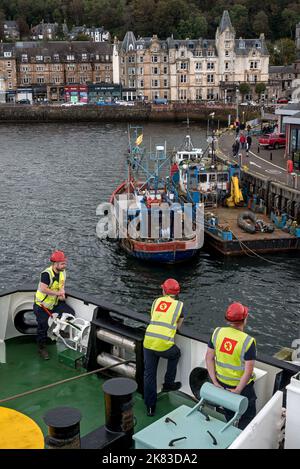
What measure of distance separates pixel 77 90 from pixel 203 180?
91.3m

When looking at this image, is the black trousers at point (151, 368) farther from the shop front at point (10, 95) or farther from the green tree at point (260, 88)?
the shop front at point (10, 95)

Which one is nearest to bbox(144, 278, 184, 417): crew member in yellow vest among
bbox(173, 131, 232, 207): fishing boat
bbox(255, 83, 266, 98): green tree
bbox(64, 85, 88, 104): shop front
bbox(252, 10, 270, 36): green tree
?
bbox(173, 131, 232, 207): fishing boat

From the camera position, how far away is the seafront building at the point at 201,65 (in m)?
112

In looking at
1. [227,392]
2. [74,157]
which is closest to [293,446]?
[227,392]

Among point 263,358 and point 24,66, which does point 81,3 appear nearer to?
point 24,66

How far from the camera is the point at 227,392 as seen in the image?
610 cm

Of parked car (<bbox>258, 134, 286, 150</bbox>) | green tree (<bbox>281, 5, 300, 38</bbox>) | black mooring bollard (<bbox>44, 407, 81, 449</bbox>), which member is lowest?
parked car (<bbox>258, 134, 286, 150</bbox>)

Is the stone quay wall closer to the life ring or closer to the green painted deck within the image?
the life ring

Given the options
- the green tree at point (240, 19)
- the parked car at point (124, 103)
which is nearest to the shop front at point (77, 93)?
the parked car at point (124, 103)

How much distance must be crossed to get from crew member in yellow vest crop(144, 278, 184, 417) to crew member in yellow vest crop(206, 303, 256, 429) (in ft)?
3.15

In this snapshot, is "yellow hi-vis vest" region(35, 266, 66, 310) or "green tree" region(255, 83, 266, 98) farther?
"green tree" region(255, 83, 266, 98)

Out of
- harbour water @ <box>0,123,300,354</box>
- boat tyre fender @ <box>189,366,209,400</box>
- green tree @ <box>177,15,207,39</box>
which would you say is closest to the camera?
boat tyre fender @ <box>189,366,209,400</box>

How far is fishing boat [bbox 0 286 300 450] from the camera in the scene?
5598 millimetres

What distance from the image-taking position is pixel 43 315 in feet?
30.0
